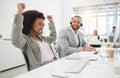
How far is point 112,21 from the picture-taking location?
7.61 meters

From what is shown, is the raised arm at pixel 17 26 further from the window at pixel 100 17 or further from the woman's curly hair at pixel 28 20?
the window at pixel 100 17

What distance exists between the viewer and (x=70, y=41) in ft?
7.76

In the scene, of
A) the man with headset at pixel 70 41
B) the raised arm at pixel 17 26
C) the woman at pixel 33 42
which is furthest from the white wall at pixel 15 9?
the raised arm at pixel 17 26

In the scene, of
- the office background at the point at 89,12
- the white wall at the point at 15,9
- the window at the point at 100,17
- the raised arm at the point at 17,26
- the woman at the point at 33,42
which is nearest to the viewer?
the raised arm at the point at 17,26

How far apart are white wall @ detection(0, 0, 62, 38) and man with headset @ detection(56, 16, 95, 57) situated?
7.59 feet

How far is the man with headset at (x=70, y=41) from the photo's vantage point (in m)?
2.19

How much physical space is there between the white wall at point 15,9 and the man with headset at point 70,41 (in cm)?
231

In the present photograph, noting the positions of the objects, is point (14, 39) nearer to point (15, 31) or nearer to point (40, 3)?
point (15, 31)

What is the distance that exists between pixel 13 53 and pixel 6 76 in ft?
2.39

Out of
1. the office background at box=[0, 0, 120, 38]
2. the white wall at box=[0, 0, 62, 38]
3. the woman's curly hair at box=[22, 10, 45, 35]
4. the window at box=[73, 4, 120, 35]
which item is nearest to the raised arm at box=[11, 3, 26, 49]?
the woman's curly hair at box=[22, 10, 45, 35]

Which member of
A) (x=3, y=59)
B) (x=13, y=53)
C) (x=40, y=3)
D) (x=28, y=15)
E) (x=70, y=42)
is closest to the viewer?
(x=28, y=15)

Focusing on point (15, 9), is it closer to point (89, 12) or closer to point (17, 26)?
point (17, 26)

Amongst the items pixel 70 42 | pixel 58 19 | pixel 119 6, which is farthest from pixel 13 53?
pixel 119 6

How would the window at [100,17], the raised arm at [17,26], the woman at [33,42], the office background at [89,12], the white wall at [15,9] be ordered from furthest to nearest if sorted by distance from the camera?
the window at [100,17] → the office background at [89,12] → the white wall at [15,9] → the woman at [33,42] → the raised arm at [17,26]
